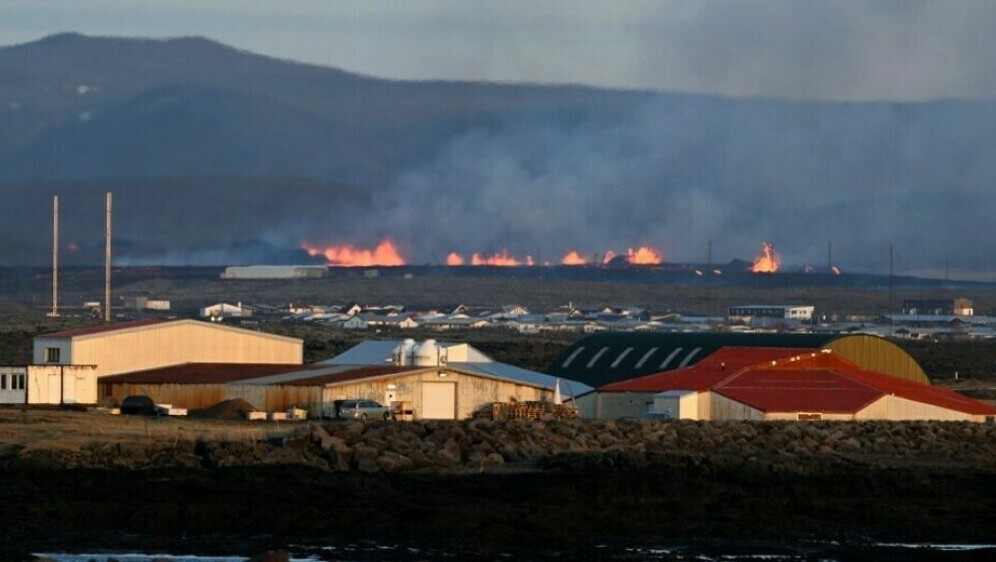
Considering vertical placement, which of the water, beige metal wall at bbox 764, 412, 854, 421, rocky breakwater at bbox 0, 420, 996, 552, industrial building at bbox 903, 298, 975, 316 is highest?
industrial building at bbox 903, 298, 975, 316

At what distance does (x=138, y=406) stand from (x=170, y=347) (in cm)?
745

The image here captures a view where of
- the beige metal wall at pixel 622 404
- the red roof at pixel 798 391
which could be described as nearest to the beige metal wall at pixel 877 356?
the red roof at pixel 798 391

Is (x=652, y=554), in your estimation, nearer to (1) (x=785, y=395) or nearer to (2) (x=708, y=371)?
(1) (x=785, y=395)

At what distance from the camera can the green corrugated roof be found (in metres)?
64.6

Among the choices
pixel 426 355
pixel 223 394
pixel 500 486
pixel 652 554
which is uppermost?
pixel 426 355

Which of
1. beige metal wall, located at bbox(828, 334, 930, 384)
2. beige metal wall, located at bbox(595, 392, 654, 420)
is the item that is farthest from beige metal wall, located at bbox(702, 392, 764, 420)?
beige metal wall, located at bbox(828, 334, 930, 384)

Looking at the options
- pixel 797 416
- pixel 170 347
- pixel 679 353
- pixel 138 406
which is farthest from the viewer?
pixel 679 353

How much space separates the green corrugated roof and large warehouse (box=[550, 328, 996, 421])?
31mm

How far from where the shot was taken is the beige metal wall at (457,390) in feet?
173

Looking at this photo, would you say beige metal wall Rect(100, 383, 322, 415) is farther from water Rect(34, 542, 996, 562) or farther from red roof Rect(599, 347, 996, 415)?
water Rect(34, 542, 996, 562)

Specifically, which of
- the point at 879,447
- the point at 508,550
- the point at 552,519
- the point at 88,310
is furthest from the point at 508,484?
the point at 88,310

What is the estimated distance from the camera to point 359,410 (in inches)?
2013

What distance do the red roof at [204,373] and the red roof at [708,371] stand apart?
9035mm

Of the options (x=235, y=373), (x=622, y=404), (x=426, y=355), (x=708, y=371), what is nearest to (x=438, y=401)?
(x=622, y=404)
